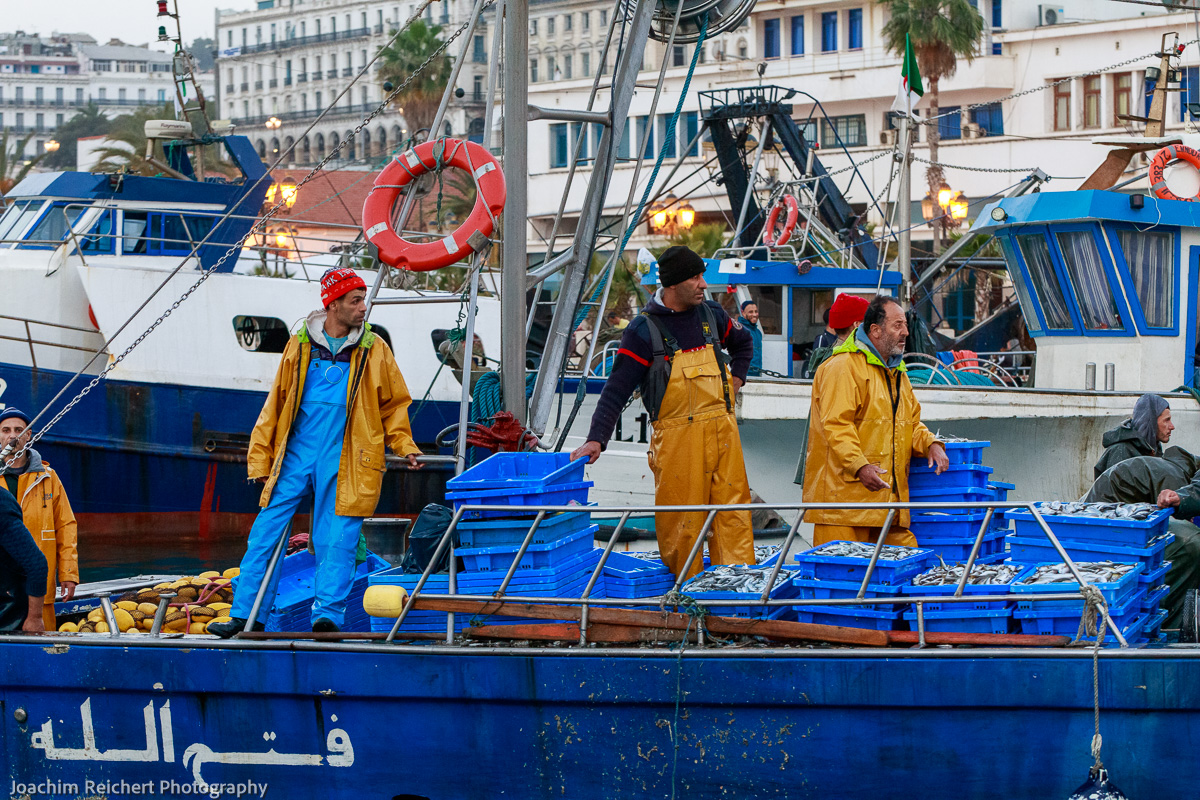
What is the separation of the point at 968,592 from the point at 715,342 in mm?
1772

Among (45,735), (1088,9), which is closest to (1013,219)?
(45,735)

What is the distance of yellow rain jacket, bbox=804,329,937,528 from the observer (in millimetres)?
6277

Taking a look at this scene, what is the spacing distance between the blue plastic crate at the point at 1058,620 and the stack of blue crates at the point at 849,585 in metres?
0.47

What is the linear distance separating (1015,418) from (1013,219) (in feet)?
6.11

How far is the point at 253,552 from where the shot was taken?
20.3 ft

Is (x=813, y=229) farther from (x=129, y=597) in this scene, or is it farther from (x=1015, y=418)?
(x=129, y=597)

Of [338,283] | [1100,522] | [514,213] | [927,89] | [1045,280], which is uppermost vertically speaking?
[927,89]

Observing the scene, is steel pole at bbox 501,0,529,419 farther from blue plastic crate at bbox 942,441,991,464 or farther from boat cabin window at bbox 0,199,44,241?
boat cabin window at bbox 0,199,44,241

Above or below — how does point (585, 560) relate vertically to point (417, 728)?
above

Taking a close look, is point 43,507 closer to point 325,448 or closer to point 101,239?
point 325,448

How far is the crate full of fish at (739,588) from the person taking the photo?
18.4ft

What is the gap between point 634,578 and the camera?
6.07 meters

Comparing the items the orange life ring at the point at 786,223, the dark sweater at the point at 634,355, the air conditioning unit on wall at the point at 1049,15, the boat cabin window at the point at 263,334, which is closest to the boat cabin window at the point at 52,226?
the boat cabin window at the point at 263,334

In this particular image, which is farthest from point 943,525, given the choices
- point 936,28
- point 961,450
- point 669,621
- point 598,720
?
point 936,28
